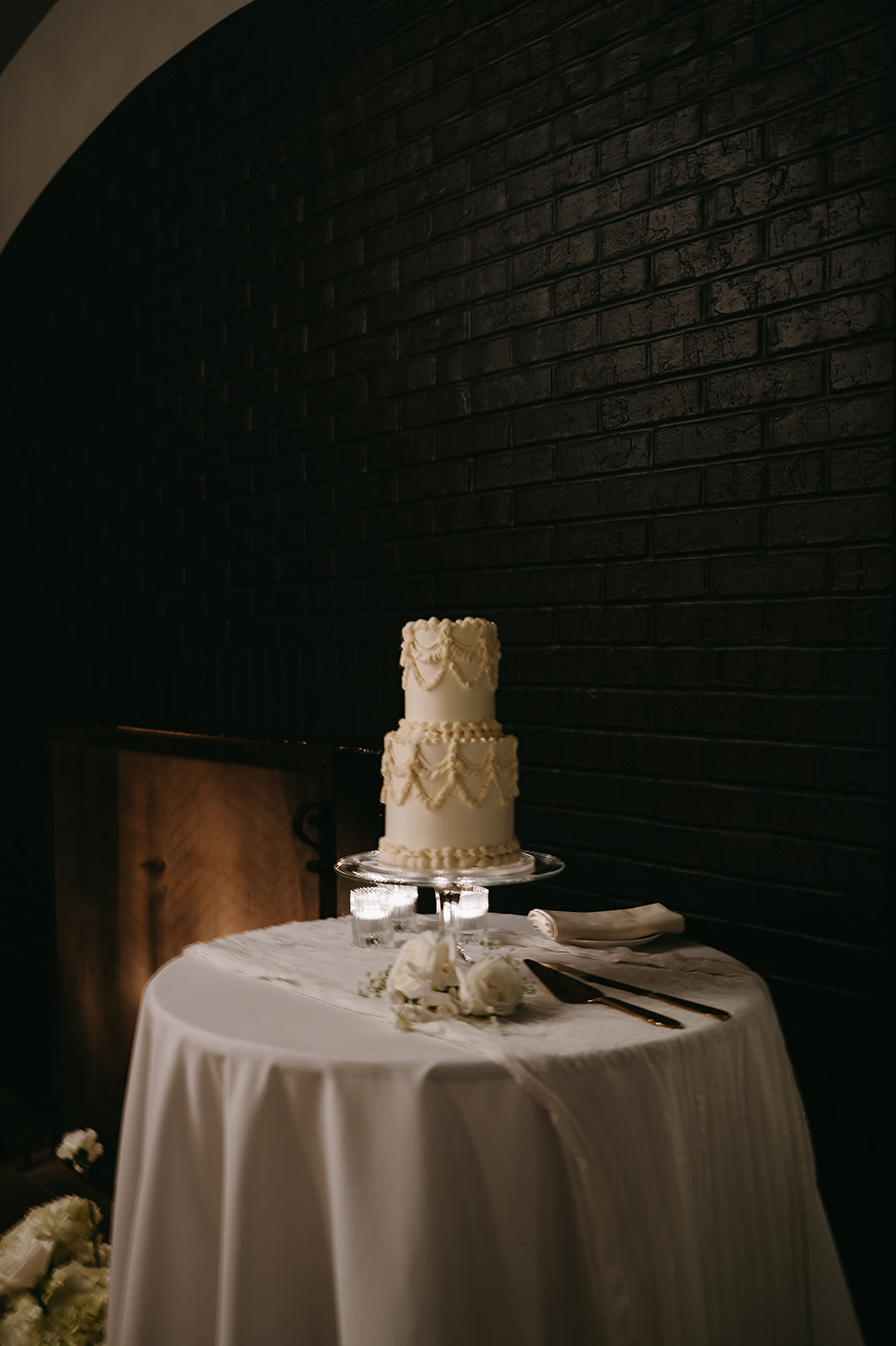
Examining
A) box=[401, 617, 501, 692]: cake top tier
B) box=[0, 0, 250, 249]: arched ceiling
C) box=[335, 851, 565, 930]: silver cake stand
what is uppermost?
box=[0, 0, 250, 249]: arched ceiling

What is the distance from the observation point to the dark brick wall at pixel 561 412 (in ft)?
6.47

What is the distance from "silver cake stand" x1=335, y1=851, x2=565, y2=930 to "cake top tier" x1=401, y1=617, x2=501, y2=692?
32 centimetres

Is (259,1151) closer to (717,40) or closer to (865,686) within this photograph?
(865,686)

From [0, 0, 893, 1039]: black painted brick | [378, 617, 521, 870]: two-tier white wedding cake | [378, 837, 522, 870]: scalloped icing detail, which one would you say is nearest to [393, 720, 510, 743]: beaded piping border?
[378, 617, 521, 870]: two-tier white wedding cake

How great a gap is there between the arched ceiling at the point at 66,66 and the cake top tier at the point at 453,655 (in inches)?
99.3

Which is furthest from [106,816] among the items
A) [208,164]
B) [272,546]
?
[208,164]

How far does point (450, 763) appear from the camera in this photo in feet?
5.82

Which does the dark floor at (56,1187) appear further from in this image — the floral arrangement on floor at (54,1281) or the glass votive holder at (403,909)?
the floral arrangement on floor at (54,1281)

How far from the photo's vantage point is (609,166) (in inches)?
90.7

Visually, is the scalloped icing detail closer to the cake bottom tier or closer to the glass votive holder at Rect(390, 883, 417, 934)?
the cake bottom tier

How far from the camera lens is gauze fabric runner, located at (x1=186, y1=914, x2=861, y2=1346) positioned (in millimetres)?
1346

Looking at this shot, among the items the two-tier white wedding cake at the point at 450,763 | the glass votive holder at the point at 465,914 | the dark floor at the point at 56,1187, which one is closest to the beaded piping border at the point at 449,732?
the two-tier white wedding cake at the point at 450,763

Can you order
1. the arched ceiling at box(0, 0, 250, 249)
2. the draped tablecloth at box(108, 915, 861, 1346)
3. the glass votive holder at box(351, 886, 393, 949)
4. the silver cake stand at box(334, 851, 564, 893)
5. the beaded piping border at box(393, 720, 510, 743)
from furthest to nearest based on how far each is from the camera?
the arched ceiling at box(0, 0, 250, 249) → the glass votive holder at box(351, 886, 393, 949) → the beaded piping border at box(393, 720, 510, 743) → the silver cake stand at box(334, 851, 564, 893) → the draped tablecloth at box(108, 915, 861, 1346)

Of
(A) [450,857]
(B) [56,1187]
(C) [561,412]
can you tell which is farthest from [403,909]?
(B) [56,1187]
